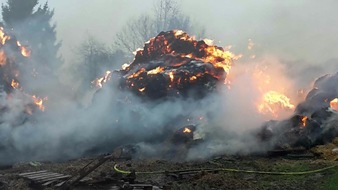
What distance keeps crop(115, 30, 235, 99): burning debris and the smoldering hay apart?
7 cm

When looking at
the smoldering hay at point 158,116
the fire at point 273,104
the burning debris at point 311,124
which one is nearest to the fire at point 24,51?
the smoldering hay at point 158,116

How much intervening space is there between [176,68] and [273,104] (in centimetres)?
687

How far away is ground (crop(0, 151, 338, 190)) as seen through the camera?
11.2 meters

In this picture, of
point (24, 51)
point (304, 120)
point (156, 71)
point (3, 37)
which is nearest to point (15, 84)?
point (24, 51)

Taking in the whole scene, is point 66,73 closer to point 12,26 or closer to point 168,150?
point 12,26

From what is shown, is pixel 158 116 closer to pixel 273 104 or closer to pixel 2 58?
pixel 273 104

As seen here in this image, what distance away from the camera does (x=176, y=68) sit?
975 inches

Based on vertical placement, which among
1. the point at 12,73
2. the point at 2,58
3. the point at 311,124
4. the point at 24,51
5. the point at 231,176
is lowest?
the point at 231,176

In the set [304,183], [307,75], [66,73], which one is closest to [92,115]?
[304,183]

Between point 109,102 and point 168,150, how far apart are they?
7510mm

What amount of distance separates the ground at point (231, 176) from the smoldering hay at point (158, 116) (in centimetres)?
195

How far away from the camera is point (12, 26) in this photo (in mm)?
46281

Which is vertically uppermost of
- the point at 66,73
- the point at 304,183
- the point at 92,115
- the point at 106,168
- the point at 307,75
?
the point at 66,73

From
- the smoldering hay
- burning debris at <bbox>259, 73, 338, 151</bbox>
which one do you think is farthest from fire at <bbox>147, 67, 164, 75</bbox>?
burning debris at <bbox>259, 73, 338, 151</bbox>
